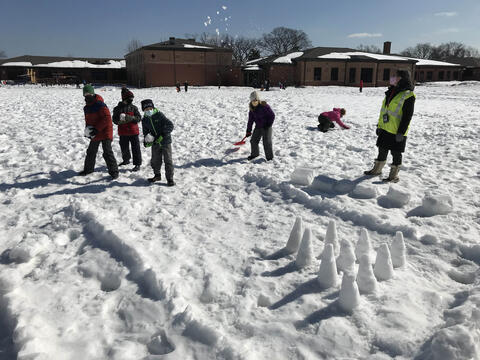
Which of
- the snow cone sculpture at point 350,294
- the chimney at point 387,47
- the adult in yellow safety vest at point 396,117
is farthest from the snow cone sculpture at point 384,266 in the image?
the chimney at point 387,47

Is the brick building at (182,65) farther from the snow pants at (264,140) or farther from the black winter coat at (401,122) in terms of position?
the black winter coat at (401,122)

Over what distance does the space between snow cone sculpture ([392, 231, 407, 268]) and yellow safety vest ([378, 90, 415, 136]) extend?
8.61 feet

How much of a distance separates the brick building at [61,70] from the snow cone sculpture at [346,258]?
55.1m

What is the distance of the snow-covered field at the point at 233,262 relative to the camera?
245 centimetres

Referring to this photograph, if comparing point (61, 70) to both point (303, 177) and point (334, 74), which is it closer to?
point (334, 74)

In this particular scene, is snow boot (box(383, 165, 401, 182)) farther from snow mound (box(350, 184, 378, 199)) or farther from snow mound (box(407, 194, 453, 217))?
snow mound (box(407, 194, 453, 217))

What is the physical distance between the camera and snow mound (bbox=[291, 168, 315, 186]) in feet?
18.7

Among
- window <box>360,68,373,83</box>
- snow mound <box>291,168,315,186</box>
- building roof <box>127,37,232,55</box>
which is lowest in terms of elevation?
snow mound <box>291,168,315,186</box>

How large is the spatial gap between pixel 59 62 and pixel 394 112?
60.7 metres

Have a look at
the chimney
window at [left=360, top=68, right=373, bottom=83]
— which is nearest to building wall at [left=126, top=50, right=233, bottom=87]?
window at [left=360, top=68, right=373, bottom=83]

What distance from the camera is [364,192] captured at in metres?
5.18

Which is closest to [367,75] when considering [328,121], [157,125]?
[328,121]

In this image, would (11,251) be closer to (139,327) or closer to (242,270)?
(139,327)

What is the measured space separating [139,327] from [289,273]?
1.47 m
